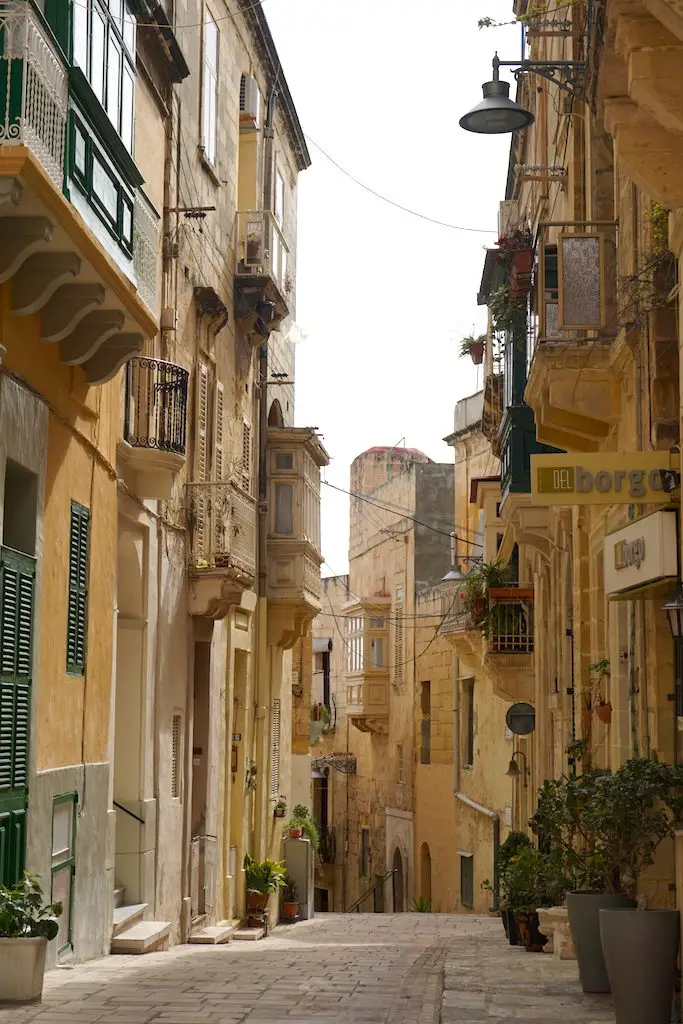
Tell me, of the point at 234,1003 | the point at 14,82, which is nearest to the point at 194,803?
the point at 234,1003

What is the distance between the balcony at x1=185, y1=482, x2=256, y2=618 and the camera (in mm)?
17531

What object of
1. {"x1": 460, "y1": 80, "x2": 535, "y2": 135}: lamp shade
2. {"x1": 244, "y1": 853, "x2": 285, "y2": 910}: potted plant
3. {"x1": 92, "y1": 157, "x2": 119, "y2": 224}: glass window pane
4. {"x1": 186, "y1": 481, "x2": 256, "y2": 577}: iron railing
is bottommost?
{"x1": 244, "y1": 853, "x2": 285, "y2": 910}: potted plant

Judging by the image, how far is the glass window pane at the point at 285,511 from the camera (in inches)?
913

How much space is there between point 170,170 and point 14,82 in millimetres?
8452

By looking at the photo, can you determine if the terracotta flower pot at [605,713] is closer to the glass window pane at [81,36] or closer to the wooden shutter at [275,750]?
the glass window pane at [81,36]

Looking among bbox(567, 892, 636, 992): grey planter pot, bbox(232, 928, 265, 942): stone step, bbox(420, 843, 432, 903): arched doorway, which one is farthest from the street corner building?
bbox(420, 843, 432, 903): arched doorway

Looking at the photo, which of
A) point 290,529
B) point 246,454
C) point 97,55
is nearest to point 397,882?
point 290,529

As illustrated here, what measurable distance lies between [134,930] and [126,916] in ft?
0.52

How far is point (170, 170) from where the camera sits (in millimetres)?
16875

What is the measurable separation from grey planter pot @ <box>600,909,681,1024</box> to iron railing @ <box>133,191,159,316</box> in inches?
252

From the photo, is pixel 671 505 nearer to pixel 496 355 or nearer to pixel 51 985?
pixel 51 985

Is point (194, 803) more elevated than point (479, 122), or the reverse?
point (479, 122)

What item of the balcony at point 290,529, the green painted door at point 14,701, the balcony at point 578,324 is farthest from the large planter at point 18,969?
the balcony at point 290,529

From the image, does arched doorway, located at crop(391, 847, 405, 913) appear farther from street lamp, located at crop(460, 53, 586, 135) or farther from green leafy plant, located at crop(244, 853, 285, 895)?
street lamp, located at crop(460, 53, 586, 135)
